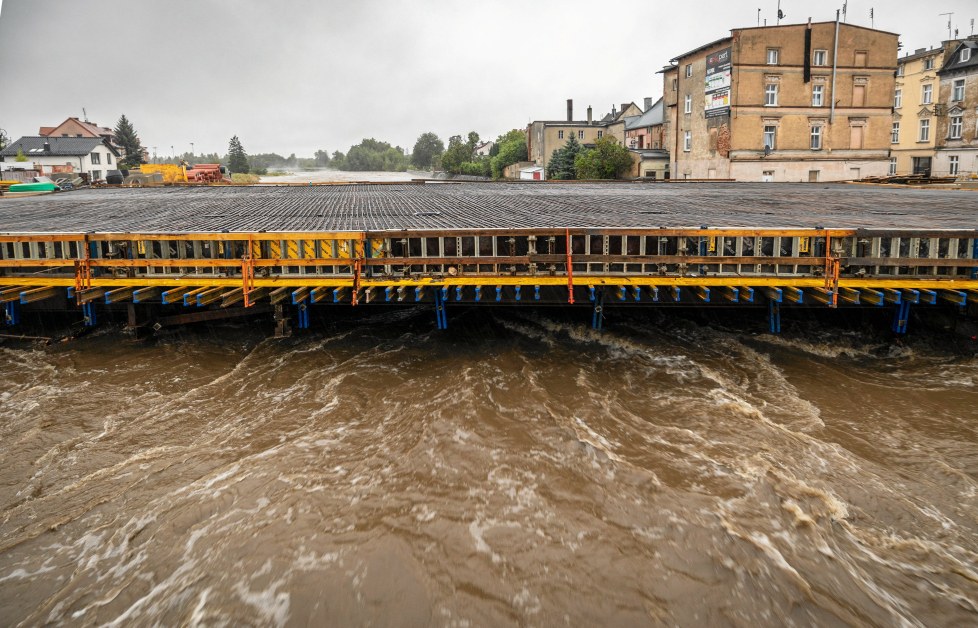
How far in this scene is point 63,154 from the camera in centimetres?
5650

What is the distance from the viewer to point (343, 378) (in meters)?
9.95

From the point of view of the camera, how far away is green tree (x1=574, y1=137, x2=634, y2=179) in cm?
4003

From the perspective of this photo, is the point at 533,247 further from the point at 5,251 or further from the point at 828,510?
the point at 5,251

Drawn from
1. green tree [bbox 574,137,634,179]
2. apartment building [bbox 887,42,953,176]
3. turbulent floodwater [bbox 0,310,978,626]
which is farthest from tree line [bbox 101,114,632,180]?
turbulent floodwater [bbox 0,310,978,626]

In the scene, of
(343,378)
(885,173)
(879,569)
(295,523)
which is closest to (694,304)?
(879,569)

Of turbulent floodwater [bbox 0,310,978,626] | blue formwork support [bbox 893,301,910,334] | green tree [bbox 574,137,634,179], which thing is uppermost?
green tree [bbox 574,137,634,179]

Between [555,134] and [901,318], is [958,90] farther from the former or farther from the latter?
[901,318]

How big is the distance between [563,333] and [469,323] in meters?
2.02

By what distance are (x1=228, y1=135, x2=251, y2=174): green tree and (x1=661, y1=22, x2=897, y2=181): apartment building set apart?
214 ft

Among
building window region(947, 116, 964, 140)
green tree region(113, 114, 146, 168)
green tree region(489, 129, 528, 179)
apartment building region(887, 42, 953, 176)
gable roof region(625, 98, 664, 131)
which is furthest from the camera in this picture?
green tree region(113, 114, 146, 168)

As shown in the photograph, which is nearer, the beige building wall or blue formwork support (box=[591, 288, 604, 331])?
blue formwork support (box=[591, 288, 604, 331])

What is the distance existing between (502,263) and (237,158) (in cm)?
8589

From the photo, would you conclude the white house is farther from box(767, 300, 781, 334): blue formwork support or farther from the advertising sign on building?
box(767, 300, 781, 334): blue formwork support

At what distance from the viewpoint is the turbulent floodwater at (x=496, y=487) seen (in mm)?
5152
